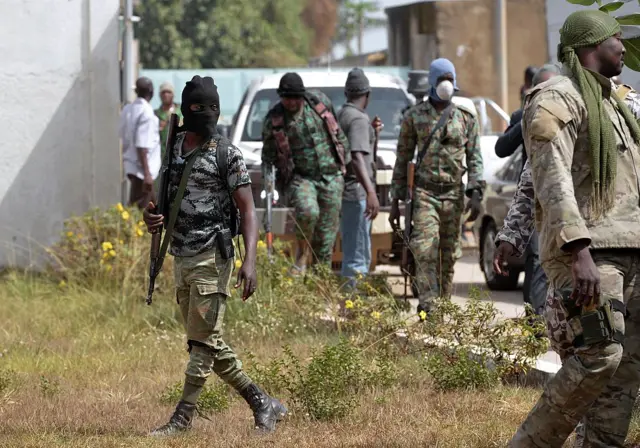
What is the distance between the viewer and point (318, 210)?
10062 millimetres

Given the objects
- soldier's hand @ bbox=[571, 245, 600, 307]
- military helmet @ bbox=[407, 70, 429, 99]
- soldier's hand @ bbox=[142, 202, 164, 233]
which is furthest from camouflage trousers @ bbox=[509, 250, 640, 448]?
military helmet @ bbox=[407, 70, 429, 99]

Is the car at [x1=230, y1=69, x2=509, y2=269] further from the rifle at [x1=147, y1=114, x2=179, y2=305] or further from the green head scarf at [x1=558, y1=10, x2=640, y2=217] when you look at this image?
the green head scarf at [x1=558, y1=10, x2=640, y2=217]

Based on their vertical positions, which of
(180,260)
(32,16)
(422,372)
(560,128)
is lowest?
(422,372)

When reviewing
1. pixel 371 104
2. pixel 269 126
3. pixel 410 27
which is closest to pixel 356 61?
pixel 410 27

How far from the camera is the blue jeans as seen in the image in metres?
10.7

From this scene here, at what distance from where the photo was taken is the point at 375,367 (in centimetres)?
776

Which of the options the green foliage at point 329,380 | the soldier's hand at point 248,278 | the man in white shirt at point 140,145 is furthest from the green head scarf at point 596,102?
the man in white shirt at point 140,145

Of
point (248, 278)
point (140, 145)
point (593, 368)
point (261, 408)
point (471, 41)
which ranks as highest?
point (471, 41)

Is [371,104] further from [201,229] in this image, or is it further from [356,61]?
[356,61]

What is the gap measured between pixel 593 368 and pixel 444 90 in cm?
494

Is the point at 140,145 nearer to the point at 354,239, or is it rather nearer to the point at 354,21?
the point at 354,239

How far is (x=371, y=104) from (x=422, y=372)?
6.37 metres

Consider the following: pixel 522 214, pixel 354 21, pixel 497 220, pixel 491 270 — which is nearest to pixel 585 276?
pixel 522 214

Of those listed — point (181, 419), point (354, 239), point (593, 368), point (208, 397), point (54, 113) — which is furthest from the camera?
point (54, 113)
